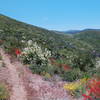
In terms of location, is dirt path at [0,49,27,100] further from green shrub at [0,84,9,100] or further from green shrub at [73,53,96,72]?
green shrub at [73,53,96,72]

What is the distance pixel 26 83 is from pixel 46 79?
141 centimetres

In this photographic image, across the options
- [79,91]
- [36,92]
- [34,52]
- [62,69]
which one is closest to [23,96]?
[36,92]

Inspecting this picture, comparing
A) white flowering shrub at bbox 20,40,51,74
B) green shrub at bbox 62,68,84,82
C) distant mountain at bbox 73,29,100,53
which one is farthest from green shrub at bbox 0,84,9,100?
distant mountain at bbox 73,29,100,53

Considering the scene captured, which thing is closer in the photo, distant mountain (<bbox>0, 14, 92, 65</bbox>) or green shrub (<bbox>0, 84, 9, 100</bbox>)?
green shrub (<bbox>0, 84, 9, 100</bbox>)

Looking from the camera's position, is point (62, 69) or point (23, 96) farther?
point (62, 69)

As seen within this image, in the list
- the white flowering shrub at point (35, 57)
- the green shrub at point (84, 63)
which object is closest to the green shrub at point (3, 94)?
the white flowering shrub at point (35, 57)

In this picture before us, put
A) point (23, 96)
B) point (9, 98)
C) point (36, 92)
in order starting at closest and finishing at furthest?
point (9, 98), point (23, 96), point (36, 92)

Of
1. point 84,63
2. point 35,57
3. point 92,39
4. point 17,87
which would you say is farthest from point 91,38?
point 17,87

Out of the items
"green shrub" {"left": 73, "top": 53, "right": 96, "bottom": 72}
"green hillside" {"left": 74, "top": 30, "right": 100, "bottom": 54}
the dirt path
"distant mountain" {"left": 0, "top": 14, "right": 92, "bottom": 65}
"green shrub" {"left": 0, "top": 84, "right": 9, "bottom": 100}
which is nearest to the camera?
"green shrub" {"left": 0, "top": 84, "right": 9, "bottom": 100}

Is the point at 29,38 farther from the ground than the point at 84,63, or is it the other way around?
the point at 29,38

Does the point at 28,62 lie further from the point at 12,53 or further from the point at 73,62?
the point at 73,62

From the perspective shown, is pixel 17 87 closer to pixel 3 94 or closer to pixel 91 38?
pixel 3 94

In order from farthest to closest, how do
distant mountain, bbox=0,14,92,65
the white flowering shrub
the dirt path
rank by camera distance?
distant mountain, bbox=0,14,92,65, the white flowering shrub, the dirt path

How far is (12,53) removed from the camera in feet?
49.1
